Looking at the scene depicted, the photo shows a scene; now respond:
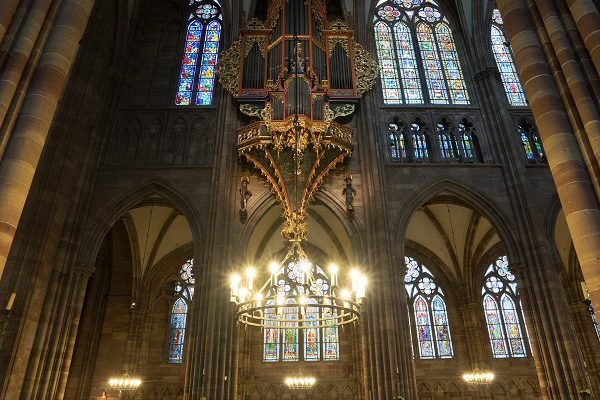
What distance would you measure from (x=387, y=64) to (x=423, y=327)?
31.7ft

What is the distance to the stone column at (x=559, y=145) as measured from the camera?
6539mm

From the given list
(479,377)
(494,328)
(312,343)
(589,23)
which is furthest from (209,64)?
(494,328)

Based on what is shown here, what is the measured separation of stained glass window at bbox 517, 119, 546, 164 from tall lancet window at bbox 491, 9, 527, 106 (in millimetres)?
1134

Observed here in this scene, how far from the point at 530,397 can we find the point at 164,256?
45.4 feet

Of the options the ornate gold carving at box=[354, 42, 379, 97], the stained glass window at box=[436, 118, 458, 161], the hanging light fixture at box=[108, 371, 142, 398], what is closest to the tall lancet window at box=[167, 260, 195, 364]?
the hanging light fixture at box=[108, 371, 142, 398]

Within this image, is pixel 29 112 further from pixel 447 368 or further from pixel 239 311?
pixel 447 368

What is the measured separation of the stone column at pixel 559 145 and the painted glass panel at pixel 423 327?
11.5 meters

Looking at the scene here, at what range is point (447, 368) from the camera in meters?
17.0

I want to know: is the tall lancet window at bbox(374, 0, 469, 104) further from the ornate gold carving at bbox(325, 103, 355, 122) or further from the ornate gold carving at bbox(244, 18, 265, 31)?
the ornate gold carving at bbox(244, 18, 265, 31)

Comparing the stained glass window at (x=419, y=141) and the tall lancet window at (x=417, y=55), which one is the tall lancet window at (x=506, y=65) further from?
the stained glass window at (x=419, y=141)

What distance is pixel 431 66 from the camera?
56.1 ft

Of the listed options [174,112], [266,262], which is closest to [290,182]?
[174,112]

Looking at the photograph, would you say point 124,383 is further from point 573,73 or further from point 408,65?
point 573,73

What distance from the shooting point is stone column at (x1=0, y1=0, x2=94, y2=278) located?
6.86m
